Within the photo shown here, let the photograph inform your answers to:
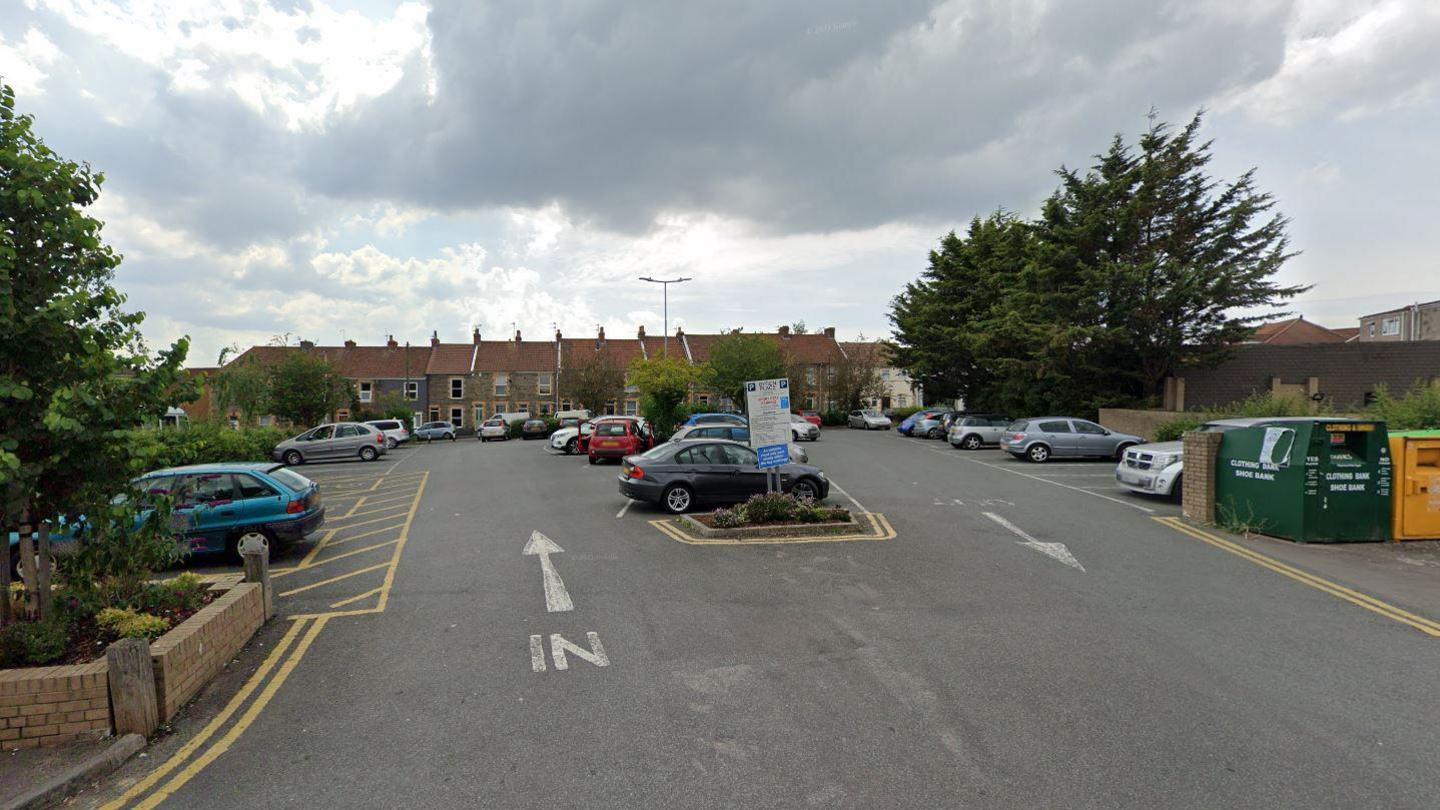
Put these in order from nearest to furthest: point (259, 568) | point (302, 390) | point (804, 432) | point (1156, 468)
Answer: point (259, 568), point (1156, 468), point (804, 432), point (302, 390)

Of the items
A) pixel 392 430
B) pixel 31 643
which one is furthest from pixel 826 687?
pixel 392 430

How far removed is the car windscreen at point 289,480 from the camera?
1060 cm

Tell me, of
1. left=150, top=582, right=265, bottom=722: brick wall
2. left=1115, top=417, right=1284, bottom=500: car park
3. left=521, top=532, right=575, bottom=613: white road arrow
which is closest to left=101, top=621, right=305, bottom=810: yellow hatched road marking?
left=150, top=582, right=265, bottom=722: brick wall

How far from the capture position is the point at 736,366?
41750 millimetres

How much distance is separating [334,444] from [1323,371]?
3981 centimetres

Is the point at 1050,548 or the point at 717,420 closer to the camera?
the point at 1050,548

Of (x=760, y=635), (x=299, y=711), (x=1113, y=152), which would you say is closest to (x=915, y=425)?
(x=1113, y=152)

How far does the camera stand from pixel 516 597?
816 centimetres

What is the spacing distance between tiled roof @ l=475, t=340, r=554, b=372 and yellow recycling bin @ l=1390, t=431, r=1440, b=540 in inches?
2423

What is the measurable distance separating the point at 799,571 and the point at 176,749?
6.36 meters

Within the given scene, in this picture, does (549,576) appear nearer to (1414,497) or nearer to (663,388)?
(1414,497)

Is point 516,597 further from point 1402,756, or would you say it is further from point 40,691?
point 1402,756

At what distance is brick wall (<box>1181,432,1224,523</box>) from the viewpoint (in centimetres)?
1238

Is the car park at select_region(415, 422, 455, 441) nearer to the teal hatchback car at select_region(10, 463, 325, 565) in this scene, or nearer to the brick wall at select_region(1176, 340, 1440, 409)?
the teal hatchback car at select_region(10, 463, 325, 565)
